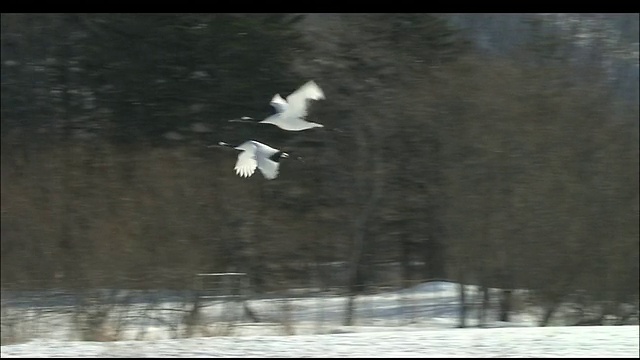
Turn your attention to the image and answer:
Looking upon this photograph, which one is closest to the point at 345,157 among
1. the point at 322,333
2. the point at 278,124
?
the point at 322,333

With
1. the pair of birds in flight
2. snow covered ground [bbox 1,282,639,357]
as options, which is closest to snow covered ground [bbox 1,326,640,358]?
snow covered ground [bbox 1,282,639,357]

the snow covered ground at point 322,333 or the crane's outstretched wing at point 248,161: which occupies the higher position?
the crane's outstretched wing at point 248,161

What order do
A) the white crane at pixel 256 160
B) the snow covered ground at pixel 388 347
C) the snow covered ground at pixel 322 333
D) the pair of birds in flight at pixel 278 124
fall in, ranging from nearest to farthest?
1. the snow covered ground at pixel 388 347
2. the snow covered ground at pixel 322 333
3. the pair of birds in flight at pixel 278 124
4. the white crane at pixel 256 160

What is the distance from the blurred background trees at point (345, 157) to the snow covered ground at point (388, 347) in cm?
331

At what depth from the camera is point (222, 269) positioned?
12383mm

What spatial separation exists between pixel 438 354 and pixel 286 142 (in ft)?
18.8

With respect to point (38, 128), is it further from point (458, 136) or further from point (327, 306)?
point (458, 136)

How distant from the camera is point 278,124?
10.1m

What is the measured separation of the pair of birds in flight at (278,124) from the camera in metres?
9.99

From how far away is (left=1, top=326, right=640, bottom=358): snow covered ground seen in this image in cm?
774

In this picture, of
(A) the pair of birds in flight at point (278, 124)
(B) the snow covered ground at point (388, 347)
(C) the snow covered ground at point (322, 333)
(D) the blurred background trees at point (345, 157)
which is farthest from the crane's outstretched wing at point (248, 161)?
(B) the snow covered ground at point (388, 347)

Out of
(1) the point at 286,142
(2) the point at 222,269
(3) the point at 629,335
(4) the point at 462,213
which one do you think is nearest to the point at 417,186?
(4) the point at 462,213

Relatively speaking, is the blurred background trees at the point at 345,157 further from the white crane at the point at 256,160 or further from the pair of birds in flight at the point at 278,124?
the white crane at the point at 256,160

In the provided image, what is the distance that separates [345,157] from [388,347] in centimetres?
504
